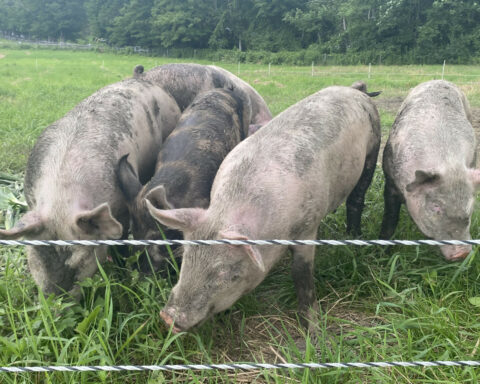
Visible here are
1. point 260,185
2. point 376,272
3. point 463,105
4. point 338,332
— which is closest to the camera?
point 260,185

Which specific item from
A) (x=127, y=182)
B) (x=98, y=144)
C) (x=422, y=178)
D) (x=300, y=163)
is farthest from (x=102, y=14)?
(x=422, y=178)

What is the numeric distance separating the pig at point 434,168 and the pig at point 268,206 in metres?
0.37

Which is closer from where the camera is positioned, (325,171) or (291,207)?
(291,207)

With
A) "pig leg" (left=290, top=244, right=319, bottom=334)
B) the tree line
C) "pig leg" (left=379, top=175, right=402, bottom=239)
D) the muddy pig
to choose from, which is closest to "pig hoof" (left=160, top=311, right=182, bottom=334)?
"pig leg" (left=290, top=244, right=319, bottom=334)

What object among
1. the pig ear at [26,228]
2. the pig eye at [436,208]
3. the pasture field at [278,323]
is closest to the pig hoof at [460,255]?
the pasture field at [278,323]

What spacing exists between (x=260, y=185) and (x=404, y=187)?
1.30 m

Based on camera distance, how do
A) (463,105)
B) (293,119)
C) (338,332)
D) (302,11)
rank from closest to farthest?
1. (338,332)
2. (293,119)
3. (463,105)
4. (302,11)

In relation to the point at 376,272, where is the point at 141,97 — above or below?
above

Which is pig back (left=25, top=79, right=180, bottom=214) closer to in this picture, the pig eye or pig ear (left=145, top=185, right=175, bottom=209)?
pig ear (left=145, top=185, right=175, bottom=209)

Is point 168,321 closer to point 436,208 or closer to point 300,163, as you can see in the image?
point 300,163

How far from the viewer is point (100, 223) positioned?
2.84m

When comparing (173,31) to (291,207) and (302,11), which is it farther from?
(291,207)

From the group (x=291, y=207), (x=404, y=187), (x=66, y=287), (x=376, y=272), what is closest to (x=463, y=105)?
(x=404, y=187)

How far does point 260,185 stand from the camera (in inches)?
107
